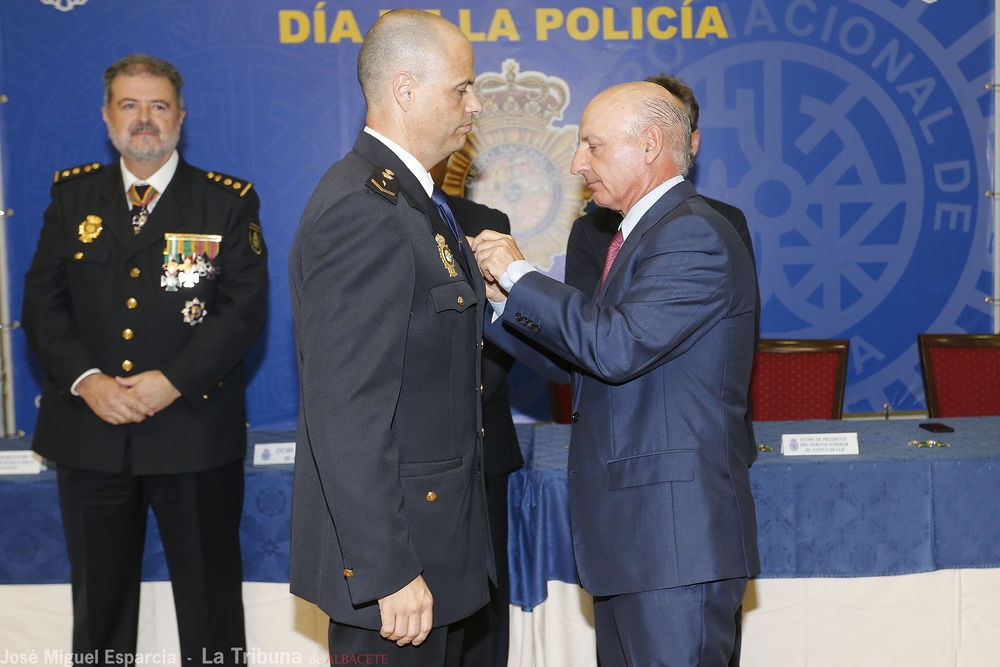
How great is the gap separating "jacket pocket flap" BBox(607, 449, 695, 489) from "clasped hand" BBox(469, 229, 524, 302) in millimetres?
471

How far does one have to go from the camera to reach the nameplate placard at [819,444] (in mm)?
2527

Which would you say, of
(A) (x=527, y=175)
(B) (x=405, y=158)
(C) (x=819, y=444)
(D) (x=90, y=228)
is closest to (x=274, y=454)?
(D) (x=90, y=228)

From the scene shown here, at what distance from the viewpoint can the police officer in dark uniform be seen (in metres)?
2.37

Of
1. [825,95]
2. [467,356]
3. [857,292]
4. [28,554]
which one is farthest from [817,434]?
[28,554]

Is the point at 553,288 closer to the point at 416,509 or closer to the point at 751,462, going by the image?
the point at 416,509

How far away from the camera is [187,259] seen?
2480 millimetres

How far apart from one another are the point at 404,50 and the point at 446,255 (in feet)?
1.27

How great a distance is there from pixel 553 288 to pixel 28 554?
1.85 metres

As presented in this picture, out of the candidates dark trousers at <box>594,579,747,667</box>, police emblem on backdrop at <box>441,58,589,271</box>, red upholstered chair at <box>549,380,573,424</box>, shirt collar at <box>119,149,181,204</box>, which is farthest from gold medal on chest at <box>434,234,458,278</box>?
police emblem on backdrop at <box>441,58,589,271</box>

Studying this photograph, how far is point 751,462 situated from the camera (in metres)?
2.42

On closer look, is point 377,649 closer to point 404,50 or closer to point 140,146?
point 404,50

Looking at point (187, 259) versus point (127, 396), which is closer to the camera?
point (127, 396)

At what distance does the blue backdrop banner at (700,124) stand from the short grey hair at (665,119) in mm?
2163

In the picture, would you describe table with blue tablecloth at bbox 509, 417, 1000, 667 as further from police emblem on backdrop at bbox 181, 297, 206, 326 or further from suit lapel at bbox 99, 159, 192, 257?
suit lapel at bbox 99, 159, 192, 257
